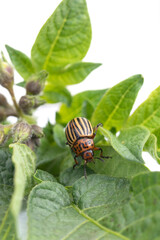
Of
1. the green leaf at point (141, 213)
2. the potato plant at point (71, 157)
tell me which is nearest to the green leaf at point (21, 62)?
the potato plant at point (71, 157)

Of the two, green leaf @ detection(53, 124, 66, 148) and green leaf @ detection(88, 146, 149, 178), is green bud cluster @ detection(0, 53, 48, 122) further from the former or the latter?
green leaf @ detection(88, 146, 149, 178)

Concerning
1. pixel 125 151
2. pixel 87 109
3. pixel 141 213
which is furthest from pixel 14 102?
pixel 141 213

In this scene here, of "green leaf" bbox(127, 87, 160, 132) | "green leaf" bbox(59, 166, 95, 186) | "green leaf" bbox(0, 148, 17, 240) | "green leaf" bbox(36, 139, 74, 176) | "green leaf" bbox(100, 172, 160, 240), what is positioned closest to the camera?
"green leaf" bbox(100, 172, 160, 240)

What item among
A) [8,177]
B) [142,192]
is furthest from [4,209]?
[142,192]

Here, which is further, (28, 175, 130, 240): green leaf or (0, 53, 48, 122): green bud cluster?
(0, 53, 48, 122): green bud cluster

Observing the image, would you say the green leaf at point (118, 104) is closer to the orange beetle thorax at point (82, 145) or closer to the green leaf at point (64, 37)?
the orange beetle thorax at point (82, 145)

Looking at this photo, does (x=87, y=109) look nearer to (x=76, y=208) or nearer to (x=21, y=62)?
(x=21, y=62)

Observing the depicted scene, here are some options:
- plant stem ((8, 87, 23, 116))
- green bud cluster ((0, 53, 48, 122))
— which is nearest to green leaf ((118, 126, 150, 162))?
green bud cluster ((0, 53, 48, 122))

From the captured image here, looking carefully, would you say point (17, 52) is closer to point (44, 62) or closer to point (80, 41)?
point (44, 62)
